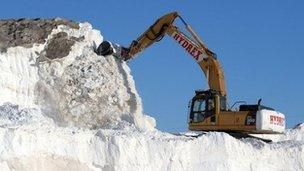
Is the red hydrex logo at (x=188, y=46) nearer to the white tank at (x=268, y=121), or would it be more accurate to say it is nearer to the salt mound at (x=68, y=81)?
the salt mound at (x=68, y=81)

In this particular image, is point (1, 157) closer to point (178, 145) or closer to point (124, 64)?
point (178, 145)

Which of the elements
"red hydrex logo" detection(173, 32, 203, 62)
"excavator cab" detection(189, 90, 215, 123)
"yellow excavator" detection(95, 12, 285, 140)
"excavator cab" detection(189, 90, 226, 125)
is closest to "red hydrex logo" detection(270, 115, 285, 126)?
"yellow excavator" detection(95, 12, 285, 140)

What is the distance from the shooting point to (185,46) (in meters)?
25.7

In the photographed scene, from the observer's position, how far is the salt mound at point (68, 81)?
24109 millimetres

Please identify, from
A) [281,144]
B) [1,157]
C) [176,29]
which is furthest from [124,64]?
[1,157]

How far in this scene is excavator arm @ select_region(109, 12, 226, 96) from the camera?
2464cm

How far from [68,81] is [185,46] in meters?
4.69

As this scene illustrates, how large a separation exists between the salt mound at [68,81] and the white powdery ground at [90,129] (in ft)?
0.12

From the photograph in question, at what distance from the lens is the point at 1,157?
15.9 meters

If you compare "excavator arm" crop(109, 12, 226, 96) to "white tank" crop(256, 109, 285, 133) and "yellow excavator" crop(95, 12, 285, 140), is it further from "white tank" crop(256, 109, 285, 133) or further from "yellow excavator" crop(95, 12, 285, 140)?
"white tank" crop(256, 109, 285, 133)

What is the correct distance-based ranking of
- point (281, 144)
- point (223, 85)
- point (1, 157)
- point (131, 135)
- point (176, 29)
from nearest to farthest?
point (1, 157)
point (131, 135)
point (281, 144)
point (223, 85)
point (176, 29)

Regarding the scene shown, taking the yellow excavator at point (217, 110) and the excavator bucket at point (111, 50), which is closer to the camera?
the yellow excavator at point (217, 110)

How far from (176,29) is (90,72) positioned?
151 inches

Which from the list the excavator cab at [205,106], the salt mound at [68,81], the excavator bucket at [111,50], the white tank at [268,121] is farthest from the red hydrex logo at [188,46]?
the white tank at [268,121]
